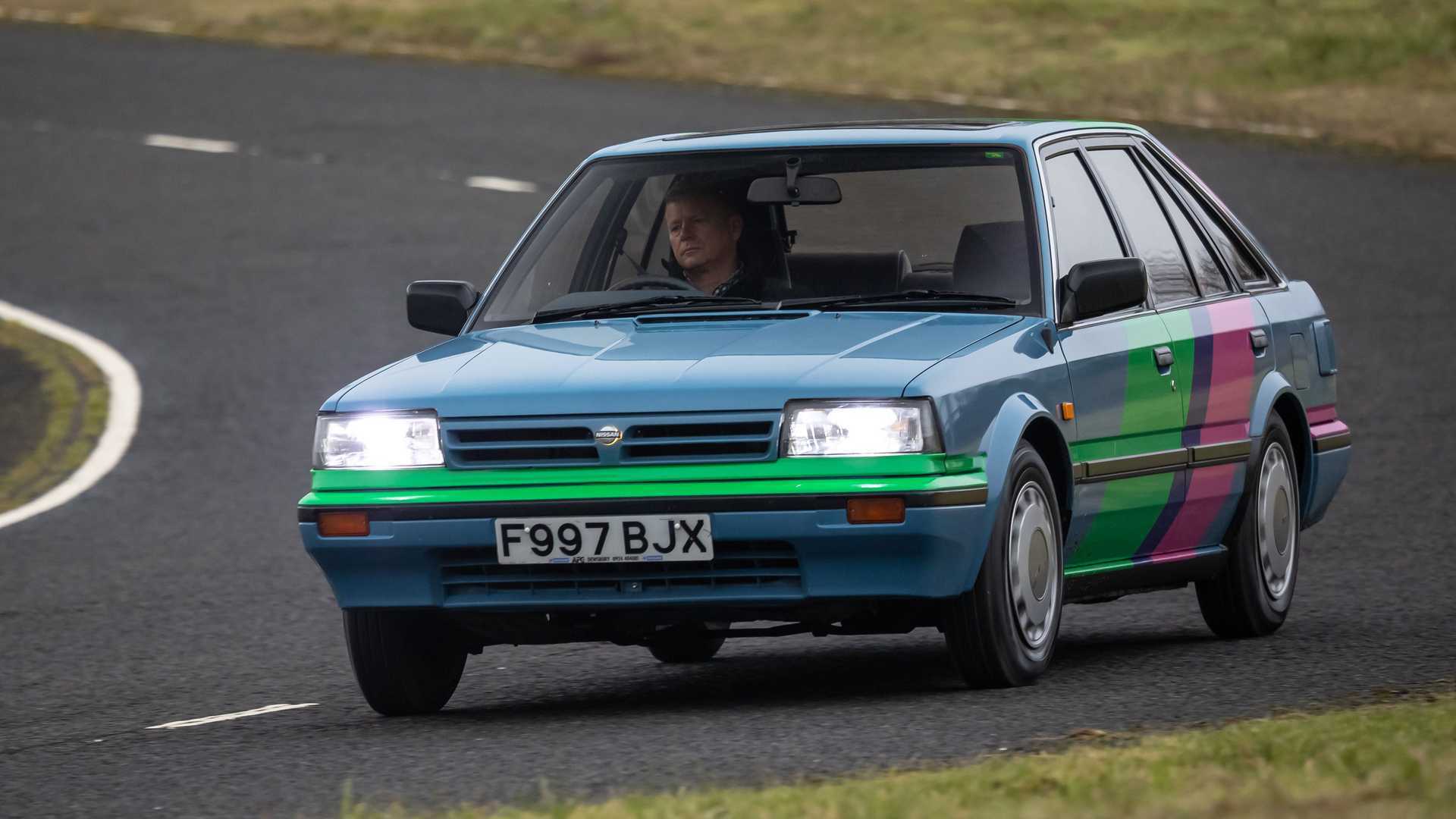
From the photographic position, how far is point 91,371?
1658 cm

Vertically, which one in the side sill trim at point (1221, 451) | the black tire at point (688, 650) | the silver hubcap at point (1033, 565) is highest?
the side sill trim at point (1221, 451)

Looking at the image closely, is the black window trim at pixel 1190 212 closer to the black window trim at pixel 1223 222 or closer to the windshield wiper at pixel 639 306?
the black window trim at pixel 1223 222

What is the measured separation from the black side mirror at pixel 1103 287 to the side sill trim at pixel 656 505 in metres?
1.06

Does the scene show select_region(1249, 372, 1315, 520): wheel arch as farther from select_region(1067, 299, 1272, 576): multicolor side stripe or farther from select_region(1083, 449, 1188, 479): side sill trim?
select_region(1083, 449, 1188, 479): side sill trim

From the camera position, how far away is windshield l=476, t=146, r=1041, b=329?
7.56 m

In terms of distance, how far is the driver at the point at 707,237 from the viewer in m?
7.78

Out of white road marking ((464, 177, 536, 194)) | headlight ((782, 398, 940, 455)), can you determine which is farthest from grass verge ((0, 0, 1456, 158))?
headlight ((782, 398, 940, 455))

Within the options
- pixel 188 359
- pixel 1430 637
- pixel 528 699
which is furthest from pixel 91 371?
pixel 1430 637

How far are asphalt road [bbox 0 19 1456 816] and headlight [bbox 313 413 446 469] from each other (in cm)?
74

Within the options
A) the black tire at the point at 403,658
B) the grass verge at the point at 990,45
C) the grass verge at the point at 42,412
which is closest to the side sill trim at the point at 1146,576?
the black tire at the point at 403,658

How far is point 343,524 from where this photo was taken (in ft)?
22.3

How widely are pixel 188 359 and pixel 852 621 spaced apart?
1091 centimetres

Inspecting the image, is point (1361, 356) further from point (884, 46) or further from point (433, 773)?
point (884, 46)

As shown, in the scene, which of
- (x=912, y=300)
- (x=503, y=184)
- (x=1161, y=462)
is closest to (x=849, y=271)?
(x=912, y=300)
